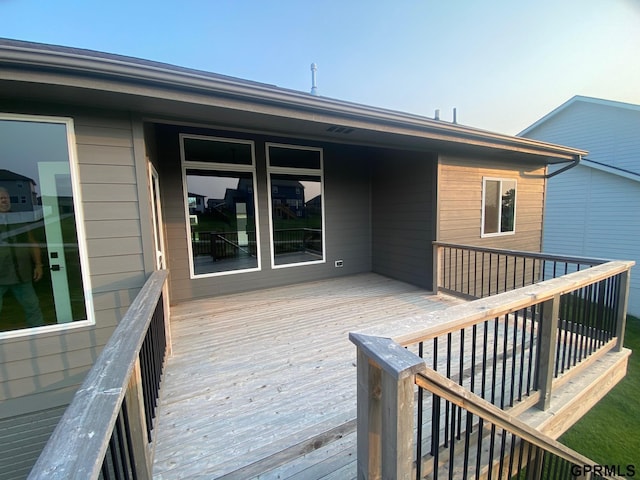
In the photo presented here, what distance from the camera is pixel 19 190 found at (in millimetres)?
2334

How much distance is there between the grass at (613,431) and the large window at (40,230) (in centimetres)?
530

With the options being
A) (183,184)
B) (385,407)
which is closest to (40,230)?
(183,184)

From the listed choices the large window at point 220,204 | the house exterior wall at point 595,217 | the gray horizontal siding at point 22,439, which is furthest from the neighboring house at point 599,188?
the gray horizontal siding at point 22,439

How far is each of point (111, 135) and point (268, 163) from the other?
2561mm

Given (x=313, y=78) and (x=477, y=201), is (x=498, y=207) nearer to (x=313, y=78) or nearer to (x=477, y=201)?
(x=477, y=201)

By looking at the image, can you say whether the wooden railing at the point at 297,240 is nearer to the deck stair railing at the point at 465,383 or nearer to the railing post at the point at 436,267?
the railing post at the point at 436,267

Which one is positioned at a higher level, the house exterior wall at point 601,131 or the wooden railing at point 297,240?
the house exterior wall at point 601,131

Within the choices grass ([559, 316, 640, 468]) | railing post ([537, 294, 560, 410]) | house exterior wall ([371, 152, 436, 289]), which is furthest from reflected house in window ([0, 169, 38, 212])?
grass ([559, 316, 640, 468])

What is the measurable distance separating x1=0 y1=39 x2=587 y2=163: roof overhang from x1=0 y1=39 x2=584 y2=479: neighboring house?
13mm

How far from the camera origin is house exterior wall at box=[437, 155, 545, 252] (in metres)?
4.66

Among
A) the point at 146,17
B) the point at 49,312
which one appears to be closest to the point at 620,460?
the point at 49,312

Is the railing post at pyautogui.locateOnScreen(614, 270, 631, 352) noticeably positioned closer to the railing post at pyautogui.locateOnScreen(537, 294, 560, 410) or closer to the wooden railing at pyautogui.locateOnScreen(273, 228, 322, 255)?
A: the railing post at pyautogui.locateOnScreen(537, 294, 560, 410)

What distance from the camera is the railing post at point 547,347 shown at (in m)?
1.87

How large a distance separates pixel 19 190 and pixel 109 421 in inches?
108
